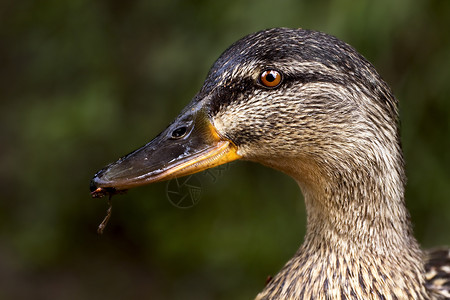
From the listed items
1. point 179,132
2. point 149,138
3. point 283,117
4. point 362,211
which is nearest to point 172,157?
point 179,132

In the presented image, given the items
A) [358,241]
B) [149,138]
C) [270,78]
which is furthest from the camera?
[149,138]

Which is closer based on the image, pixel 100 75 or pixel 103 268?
pixel 100 75

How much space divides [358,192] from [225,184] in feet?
6.41

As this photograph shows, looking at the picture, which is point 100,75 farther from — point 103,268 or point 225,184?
point 103,268

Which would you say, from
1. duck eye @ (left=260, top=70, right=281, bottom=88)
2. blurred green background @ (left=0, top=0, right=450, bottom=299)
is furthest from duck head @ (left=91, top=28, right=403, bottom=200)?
blurred green background @ (left=0, top=0, right=450, bottom=299)

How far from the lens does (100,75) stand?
3.77 metres

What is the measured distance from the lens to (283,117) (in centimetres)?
184

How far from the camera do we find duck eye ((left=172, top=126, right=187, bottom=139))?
189 centimetres

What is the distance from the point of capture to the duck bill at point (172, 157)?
5.96 feet

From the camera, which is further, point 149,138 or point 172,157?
point 149,138

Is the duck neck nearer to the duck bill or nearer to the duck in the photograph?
the duck

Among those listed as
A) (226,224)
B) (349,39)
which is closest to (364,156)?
(349,39)

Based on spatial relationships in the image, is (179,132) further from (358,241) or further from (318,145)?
(358,241)

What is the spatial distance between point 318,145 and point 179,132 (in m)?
Result: 0.43
